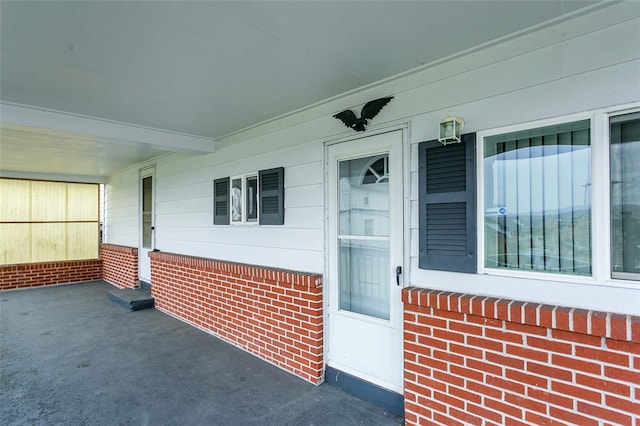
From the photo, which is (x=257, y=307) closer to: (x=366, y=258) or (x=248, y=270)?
(x=248, y=270)

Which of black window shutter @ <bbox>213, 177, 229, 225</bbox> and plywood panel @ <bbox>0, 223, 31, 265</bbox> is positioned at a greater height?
black window shutter @ <bbox>213, 177, 229, 225</bbox>

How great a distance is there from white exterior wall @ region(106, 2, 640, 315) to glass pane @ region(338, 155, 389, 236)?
0.24 metres

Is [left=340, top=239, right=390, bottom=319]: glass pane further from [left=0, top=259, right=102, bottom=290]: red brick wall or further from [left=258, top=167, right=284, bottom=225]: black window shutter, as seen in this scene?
[left=0, top=259, right=102, bottom=290]: red brick wall

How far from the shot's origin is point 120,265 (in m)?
7.64

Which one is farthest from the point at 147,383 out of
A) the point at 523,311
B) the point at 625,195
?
the point at 625,195

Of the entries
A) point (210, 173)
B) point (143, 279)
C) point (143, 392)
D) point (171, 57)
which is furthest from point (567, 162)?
point (143, 279)

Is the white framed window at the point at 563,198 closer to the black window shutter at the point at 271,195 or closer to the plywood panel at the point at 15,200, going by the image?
the black window shutter at the point at 271,195

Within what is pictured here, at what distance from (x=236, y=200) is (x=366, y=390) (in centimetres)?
272

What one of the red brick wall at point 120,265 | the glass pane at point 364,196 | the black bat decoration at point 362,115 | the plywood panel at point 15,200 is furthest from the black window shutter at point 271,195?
the plywood panel at point 15,200

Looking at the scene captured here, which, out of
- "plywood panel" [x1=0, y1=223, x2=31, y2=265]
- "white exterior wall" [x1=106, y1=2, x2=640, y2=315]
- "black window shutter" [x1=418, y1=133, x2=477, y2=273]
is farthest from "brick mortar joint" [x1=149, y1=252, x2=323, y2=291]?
"plywood panel" [x1=0, y1=223, x2=31, y2=265]

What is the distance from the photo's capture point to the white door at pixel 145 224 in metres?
6.71

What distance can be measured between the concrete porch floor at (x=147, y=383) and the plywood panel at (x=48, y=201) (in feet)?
13.6

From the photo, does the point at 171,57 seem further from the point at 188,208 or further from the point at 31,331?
the point at 31,331

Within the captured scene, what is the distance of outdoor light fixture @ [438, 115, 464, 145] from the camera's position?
2.25 m
